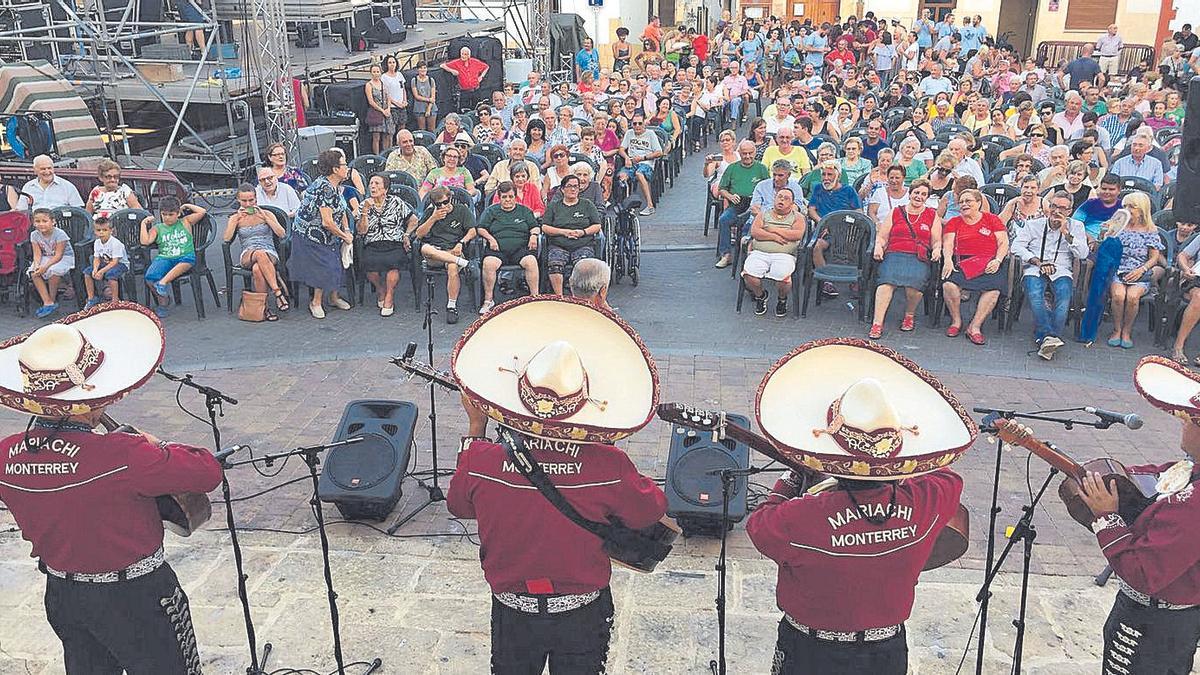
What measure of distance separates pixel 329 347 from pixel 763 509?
220 inches

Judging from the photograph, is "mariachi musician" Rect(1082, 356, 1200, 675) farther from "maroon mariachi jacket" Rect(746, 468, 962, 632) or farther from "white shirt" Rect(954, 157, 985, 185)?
"white shirt" Rect(954, 157, 985, 185)

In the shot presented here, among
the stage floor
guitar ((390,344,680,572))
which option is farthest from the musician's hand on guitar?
the stage floor

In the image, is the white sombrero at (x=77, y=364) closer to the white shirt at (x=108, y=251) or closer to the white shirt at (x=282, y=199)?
the white shirt at (x=108, y=251)

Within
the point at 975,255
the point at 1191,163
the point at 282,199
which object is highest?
the point at 1191,163

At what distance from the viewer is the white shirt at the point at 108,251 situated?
27.5 feet

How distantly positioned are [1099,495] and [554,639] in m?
1.78

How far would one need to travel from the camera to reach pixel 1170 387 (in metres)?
3.32

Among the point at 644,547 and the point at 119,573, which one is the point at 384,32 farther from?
the point at 644,547

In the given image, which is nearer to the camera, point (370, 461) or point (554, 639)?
point (554, 639)

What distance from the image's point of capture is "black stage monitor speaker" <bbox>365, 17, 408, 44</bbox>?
1806 cm

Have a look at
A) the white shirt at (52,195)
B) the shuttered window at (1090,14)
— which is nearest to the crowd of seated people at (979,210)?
the white shirt at (52,195)

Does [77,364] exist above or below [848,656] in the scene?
above

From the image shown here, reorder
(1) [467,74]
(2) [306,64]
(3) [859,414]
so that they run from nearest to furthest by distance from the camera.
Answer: (3) [859,414] < (2) [306,64] < (1) [467,74]

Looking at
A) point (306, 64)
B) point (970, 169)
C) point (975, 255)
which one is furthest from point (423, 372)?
point (306, 64)
